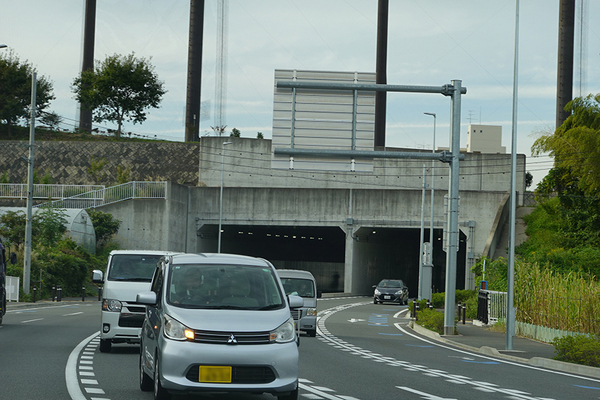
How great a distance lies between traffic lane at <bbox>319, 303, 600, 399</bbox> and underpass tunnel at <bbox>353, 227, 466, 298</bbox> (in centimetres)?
3617

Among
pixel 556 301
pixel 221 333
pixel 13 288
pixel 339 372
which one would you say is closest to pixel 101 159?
pixel 13 288

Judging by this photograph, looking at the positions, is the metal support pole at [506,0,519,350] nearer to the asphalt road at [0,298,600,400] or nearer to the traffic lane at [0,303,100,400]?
the asphalt road at [0,298,600,400]

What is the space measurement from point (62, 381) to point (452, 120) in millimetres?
16508

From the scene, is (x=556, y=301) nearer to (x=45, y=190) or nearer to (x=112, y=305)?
(x=112, y=305)

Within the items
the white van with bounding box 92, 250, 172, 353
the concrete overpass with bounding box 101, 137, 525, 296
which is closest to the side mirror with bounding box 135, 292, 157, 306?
the white van with bounding box 92, 250, 172, 353

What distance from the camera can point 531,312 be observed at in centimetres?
2397

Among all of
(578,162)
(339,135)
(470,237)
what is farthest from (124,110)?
(339,135)

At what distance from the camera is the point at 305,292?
77.8ft

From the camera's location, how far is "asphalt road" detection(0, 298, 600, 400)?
424 inches

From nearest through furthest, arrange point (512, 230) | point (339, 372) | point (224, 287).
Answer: point (224, 287) → point (339, 372) → point (512, 230)

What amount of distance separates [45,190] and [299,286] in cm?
4326

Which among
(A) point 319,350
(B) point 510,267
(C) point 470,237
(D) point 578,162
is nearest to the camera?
(A) point 319,350

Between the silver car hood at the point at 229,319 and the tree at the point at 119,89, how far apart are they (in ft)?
243

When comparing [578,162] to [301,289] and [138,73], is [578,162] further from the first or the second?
[138,73]
